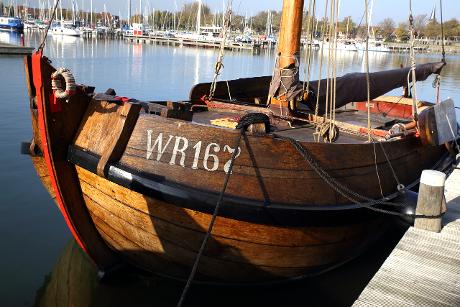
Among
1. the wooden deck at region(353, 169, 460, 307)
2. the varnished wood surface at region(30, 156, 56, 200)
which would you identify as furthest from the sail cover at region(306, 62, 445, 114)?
the varnished wood surface at region(30, 156, 56, 200)

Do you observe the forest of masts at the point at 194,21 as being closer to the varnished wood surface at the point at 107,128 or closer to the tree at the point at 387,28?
the tree at the point at 387,28

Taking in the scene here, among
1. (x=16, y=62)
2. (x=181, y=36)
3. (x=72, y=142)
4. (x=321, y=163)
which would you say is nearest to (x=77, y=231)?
(x=72, y=142)

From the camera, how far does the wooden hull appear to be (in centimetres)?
405

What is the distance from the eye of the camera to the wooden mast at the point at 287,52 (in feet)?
19.2

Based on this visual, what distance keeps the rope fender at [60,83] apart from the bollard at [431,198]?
4019mm

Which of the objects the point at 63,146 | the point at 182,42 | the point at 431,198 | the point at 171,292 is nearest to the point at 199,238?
the point at 171,292

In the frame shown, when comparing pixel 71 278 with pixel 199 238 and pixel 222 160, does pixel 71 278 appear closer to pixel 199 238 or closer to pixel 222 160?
pixel 199 238

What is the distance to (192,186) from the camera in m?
4.05

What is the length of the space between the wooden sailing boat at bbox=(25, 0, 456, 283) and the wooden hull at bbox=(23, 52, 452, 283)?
11mm

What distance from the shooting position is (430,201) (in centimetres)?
515

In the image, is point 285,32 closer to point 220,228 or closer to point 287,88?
point 287,88

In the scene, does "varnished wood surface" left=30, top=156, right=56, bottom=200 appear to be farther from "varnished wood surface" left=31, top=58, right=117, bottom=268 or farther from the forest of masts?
the forest of masts

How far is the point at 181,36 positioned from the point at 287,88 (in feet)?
262

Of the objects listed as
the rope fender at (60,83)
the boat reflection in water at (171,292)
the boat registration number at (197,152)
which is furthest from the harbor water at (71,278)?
the rope fender at (60,83)
